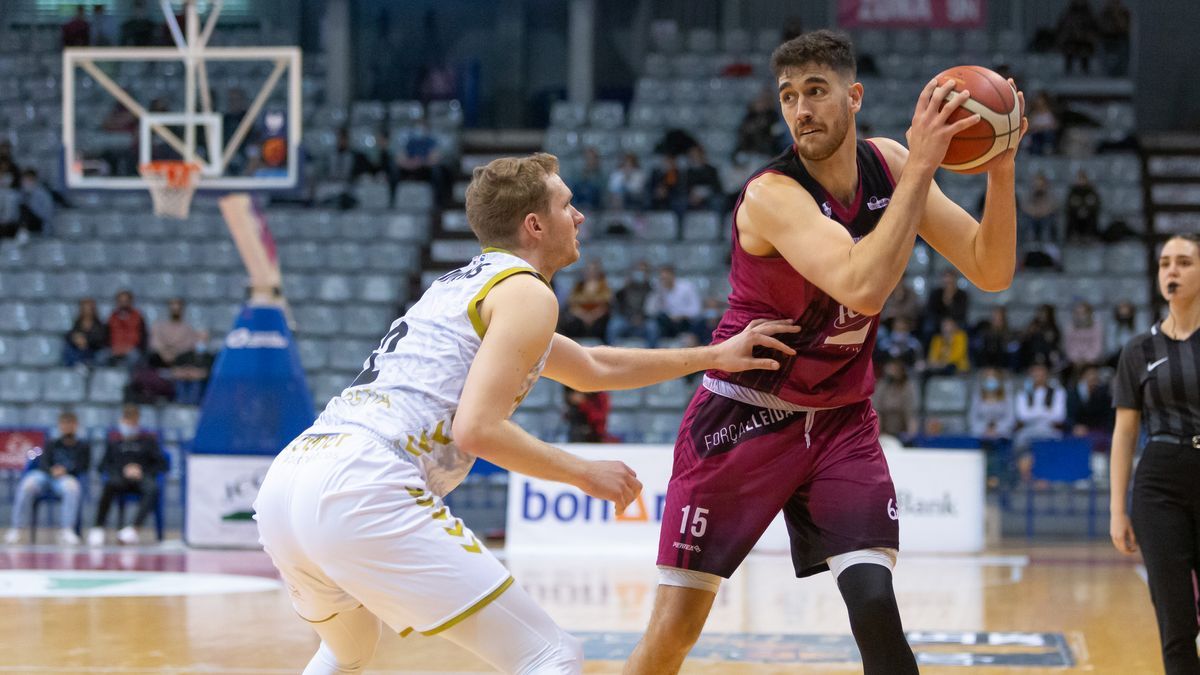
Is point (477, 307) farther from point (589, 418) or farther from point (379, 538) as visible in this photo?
point (589, 418)

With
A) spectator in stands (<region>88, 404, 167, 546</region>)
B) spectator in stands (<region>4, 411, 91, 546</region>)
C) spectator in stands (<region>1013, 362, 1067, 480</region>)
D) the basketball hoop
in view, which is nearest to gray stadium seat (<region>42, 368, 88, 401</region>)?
spectator in stands (<region>4, 411, 91, 546</region>)

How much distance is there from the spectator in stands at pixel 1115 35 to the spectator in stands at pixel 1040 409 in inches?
275

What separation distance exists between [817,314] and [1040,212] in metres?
13.4

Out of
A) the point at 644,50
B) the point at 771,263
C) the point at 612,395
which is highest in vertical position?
the point at 644,50

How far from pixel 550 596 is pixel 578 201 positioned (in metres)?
9.20

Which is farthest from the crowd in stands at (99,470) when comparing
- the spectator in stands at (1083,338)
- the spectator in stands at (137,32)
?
the spectator in stands at (1083,338)

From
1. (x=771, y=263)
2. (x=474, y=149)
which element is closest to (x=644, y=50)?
(x=474, y=149)

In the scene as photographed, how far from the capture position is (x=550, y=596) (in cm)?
883

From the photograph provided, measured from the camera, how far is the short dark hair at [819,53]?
12.3 ft

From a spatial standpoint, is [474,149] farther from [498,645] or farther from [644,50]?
[498,645]

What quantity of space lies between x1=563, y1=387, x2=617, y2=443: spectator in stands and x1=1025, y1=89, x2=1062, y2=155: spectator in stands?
24.5 ft

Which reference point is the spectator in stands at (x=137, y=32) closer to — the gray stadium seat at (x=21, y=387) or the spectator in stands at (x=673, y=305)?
the gray stadium seat at (x=21, y=387)

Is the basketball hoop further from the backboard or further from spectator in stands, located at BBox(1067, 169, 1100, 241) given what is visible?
spectator in stands, located at BBox(1067, 169, 1100, 241)

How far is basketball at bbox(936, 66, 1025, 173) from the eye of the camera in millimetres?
3586
